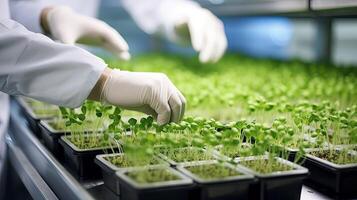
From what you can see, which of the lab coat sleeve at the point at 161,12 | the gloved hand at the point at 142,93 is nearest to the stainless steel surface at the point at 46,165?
the gloved hand at the point at 142,93

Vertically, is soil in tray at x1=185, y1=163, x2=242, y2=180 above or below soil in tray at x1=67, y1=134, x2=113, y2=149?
below

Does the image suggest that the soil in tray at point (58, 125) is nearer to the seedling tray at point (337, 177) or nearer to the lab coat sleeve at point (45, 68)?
the lab coat sleeve at point (45, 68)

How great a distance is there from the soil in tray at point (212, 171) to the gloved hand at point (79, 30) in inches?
49.0

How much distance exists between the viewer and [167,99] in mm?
1445

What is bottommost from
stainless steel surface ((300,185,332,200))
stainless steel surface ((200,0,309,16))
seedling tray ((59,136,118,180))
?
stainless steel surface ((300,185,332,200))

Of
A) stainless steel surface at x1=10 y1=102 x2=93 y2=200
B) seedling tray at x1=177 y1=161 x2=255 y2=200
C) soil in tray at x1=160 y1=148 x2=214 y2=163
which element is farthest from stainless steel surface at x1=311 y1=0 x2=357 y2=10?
stainless steel surface at x1=10 y1=102 x2=93 y2=200

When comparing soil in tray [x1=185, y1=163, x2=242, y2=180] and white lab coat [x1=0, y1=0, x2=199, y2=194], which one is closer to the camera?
soil in tray [x1=185, y1=163, x2=242, y2=180]

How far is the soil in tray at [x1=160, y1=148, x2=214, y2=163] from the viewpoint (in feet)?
4.40

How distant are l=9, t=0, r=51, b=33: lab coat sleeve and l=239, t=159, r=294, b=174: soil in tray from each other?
1709 millimetres

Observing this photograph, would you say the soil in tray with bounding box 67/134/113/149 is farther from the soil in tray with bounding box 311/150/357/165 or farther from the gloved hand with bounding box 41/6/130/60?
the gloved hand with bounding box 41/6/130/60

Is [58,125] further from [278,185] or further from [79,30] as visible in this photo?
[278,185]

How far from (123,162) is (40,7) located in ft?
5.19

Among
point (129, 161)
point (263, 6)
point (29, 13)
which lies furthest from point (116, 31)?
point (129, 161)

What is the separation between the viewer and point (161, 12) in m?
3.05
